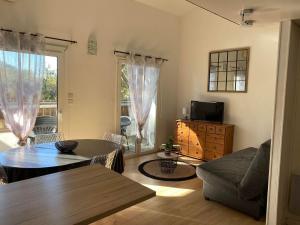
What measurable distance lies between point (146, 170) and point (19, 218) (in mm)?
3336

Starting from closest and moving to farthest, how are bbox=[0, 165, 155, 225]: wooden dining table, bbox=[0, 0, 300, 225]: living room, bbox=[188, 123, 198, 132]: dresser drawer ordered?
bbox=[0, 165, 155, 225]: wooden dining table < bbox=[0, 0, 300, 225]: living room < bbox=[188, 123, 198, 132]: dresser drawer

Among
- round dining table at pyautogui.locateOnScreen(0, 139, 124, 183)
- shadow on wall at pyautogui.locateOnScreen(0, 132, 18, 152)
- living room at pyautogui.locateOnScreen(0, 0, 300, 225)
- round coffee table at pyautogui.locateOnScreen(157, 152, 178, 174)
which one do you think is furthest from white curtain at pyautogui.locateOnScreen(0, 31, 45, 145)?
round coffee table at pyautogui.locateOnScreen(157, 152, 178, 174)

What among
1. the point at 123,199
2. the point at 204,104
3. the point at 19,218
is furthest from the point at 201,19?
the point at 19,218

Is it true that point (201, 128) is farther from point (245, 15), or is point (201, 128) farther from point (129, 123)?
point (245, 15)

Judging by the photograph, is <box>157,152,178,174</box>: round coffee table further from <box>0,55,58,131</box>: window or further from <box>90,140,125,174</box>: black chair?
<box>0,55,58,131</box>: window

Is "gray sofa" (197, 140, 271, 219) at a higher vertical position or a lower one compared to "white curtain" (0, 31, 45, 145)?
lower

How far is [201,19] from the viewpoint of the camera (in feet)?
18.4

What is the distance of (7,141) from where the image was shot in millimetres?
3643

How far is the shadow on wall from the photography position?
3596 mm

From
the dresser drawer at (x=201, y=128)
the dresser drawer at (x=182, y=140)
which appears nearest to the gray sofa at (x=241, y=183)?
the dresser drawer at (x=201, y=128)

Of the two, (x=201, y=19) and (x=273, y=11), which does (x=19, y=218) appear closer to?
(x=273, y=11)

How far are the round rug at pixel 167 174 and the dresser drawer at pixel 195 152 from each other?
0.46 meters

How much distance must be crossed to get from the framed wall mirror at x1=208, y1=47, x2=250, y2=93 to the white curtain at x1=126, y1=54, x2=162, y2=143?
1186 millimetres

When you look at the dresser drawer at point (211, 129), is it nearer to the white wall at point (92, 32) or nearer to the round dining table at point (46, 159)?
the white wall at point (92, 32)
